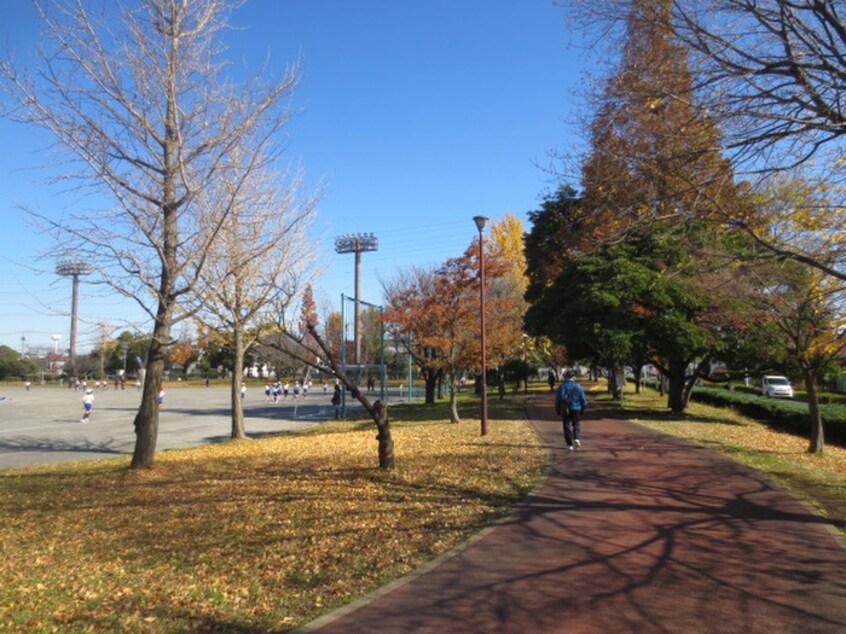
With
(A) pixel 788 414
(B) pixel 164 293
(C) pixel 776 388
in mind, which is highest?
(B) pixel 164 293

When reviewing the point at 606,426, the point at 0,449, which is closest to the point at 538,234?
the point at 606,426

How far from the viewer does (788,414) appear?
19.8 metres

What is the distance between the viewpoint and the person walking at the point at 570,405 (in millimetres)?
11445

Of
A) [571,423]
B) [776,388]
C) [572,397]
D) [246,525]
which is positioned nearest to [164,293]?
[246,525]

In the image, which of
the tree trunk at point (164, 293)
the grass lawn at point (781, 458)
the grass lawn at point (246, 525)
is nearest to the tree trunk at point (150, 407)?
the tree trunk at point (164, 293)

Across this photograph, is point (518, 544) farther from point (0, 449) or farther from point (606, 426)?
point (0, 449)

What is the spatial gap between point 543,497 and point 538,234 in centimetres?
2139

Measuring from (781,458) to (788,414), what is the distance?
10.2 metres

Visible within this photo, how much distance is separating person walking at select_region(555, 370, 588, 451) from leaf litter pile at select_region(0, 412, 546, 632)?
2.41 ft

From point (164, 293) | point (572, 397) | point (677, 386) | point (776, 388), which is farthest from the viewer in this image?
point (776, 388)

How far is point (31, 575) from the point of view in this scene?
18.0 ft

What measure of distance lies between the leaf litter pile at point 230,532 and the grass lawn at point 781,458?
11.0 ft

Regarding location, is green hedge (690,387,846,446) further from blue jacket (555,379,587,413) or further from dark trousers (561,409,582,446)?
blue jacket (555,379,587,413)

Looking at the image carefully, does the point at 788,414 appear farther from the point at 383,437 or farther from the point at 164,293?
the point at 164,293
